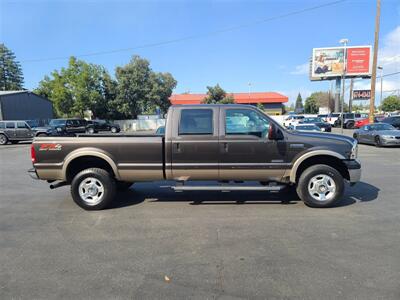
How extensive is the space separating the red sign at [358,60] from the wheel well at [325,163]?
160 feet

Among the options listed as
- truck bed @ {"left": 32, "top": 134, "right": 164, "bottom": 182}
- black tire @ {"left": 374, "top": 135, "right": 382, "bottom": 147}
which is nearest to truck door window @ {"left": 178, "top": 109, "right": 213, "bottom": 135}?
truck bed @ {"left": 32, "top": 134, "right": 164, "bottom": 182}

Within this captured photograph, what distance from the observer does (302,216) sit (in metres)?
4.80

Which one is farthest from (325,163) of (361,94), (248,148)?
(361,94)

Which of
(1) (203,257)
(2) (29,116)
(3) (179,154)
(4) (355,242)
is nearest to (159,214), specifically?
(3) (179,154)

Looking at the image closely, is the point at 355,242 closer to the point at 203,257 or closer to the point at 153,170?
the point at 203,257

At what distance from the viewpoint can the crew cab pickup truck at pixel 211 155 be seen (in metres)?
5.09

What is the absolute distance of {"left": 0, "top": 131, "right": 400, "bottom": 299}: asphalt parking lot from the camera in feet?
9.27

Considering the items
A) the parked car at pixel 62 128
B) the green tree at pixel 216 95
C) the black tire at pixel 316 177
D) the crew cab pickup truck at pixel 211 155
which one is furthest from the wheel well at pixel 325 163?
the green tree at pixel 216 95

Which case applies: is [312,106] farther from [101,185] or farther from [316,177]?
[101,185]

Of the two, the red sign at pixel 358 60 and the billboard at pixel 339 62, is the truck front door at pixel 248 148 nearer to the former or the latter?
the billboard at pixel 339 62

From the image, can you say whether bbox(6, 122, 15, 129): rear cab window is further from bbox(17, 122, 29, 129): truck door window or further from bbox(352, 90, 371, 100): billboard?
bbox(352, 90, 371, 100): billboard

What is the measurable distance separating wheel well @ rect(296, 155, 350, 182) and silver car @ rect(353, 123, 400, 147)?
11.8 m

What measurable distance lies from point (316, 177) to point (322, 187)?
23cm

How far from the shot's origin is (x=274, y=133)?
4.93 m
